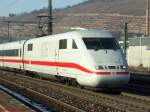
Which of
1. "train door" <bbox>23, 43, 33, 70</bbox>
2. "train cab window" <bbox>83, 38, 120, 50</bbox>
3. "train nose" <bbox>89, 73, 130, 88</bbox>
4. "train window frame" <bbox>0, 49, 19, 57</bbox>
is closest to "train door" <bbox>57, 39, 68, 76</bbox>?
"train cab window" <bbox>83, 38, 120, 50</bbox>

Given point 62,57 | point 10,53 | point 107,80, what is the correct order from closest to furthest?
point 107,80 < point 62,57 < point 10,53

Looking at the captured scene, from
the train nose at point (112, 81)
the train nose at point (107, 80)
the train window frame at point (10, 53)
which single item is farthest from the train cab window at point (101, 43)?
the train window frame at point (10, 53)

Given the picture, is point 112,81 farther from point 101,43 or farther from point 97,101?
point 101,43

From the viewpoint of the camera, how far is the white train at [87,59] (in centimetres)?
2111

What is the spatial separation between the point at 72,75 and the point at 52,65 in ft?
14.7

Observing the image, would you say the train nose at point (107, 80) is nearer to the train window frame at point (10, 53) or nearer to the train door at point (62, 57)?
the train door at point (62, 57)

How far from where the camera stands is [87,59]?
71.6ft

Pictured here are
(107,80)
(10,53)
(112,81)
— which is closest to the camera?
(107,80)

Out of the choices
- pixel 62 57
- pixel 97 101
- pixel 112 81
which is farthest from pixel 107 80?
pixel 62 57

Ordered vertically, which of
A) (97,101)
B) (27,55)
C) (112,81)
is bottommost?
(97,101)

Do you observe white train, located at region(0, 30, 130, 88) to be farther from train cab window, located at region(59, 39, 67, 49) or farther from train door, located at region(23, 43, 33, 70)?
train door, located at region(23, 43, 33, 70)

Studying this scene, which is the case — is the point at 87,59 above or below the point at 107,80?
above

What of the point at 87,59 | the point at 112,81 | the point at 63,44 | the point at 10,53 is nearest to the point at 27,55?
the point at 10,53

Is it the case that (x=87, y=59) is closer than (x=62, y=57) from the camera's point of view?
Yes
